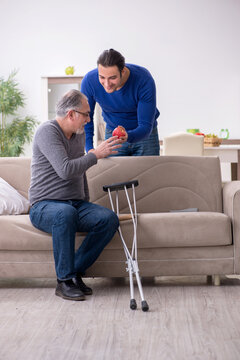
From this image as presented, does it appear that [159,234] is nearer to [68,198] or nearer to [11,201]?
[68,198]

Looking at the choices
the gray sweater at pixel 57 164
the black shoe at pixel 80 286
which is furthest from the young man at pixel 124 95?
the black shoe at pixel 80 286

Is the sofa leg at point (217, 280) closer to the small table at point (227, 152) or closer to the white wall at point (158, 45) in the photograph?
the small table at point (227, 152)

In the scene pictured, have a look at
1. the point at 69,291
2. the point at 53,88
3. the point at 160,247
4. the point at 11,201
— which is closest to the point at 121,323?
the point at 69,291

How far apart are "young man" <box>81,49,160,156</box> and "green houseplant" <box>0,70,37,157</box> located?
4725mm

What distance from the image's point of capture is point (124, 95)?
10.5 ft

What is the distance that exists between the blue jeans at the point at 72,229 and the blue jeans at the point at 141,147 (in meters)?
0.69

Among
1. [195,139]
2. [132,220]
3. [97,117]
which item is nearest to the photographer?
[132,220]

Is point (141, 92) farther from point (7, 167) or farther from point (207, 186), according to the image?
point (7, 167)

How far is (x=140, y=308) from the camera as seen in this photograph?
2502 mm

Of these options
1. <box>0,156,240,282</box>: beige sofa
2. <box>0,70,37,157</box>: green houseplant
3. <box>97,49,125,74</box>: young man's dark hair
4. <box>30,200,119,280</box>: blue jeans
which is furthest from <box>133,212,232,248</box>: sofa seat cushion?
<box>0,70,37,157</box>: green houseplant

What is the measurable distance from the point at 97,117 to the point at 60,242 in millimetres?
5003

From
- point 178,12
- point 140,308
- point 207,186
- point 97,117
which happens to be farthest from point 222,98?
point 140,308

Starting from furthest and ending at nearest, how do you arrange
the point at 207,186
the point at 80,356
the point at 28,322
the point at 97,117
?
the point at 97,117 < the point at 207,186 < the point at 28,322 < the point at 80,356

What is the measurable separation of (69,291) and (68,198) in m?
0.54
